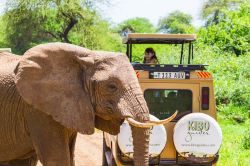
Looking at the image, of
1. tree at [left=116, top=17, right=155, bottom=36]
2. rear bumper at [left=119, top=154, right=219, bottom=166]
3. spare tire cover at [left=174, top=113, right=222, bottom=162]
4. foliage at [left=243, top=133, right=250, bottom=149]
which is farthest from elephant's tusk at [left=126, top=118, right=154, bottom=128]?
tree at [left=116, top=17, right=155, bottom=36]

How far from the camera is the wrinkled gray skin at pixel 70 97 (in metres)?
5.11

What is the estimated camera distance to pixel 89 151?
447 inches

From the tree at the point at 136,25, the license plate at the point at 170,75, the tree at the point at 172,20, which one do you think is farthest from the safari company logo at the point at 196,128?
the tree at the point at 172,20

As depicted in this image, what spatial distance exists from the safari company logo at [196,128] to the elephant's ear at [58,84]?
190cm

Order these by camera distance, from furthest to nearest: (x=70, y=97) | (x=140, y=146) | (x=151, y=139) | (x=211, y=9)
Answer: (x=211, y=9) < (x=151, y=139) < (x=70, y=97) < (x=140, y=146)

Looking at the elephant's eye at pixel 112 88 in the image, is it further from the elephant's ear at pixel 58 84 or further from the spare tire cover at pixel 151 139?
the spare tire cover at pixel 151 139

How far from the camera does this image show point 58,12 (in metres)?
27.7

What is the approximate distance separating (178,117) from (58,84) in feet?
8.26

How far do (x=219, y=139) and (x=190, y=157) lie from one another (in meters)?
0.38

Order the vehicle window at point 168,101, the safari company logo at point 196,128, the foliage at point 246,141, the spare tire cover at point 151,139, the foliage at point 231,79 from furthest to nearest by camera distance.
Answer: the foliage at point 231,79 < the foliage at point 246,141 < the vehicle window at point 168,101 < the safari company logo at point 196,128 < the spare tire cover at point 151,139

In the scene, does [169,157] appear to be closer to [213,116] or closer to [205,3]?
[213,116]

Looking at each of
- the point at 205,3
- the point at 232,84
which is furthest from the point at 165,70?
the point at 205,3

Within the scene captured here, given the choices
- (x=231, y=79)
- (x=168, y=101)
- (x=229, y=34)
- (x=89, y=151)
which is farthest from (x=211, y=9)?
(x=168, y=101)

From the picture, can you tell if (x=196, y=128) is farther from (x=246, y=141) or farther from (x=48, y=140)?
(x=246, y=141)
